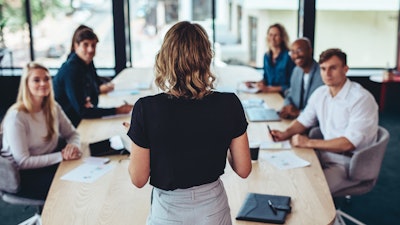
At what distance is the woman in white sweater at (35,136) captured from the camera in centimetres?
323

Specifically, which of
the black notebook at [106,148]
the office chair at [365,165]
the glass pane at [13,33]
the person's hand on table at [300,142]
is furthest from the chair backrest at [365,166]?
the glass pane at [13,33]

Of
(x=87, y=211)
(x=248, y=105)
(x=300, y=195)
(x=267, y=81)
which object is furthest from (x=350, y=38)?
(x=87, y=211)

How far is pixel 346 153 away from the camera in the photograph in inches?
137

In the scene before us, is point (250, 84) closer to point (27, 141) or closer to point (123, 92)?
point (123, 92)

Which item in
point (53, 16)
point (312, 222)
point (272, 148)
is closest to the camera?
point (312, 222)

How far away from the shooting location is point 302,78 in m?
4.54

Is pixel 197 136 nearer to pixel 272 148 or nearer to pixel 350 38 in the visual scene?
pixel 272 148

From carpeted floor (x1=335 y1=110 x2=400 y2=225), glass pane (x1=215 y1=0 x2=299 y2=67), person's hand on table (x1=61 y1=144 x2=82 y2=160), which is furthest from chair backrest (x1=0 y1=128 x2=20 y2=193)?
→ glass pane (x1=215 y1=0 x2=299 y2=67)

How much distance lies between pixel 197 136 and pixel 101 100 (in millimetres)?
2996

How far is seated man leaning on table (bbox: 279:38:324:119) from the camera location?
421cm

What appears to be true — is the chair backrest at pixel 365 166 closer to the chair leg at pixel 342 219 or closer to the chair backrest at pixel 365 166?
the chair backrest at pixel 365 166

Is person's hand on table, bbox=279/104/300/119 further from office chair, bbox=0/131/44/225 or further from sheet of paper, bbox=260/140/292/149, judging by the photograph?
office chair, bbox=0/131/44/225

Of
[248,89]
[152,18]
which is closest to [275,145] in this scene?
[248,89]

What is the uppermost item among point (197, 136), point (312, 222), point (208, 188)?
point (197, 136)
